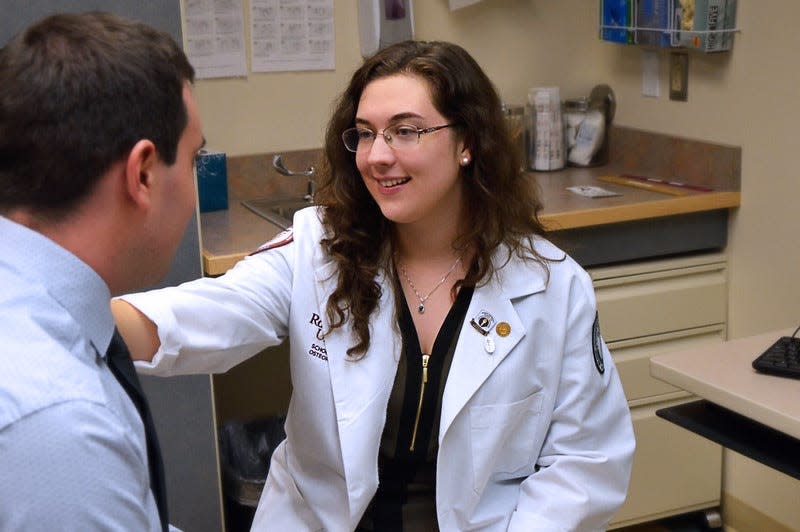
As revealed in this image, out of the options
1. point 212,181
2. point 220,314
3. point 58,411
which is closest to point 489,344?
point 220,314

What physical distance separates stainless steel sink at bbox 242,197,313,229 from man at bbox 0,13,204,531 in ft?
5.78

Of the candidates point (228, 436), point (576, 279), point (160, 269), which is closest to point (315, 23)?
point (228, 436)

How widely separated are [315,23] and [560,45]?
82cm

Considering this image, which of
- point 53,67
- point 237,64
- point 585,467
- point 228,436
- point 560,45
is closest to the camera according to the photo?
point 53,67

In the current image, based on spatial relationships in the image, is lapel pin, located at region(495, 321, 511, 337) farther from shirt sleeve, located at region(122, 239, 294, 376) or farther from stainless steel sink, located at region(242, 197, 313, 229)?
stainless steel sink, located at region(242, 197, 313, 229)

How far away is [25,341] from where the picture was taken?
0.94 m

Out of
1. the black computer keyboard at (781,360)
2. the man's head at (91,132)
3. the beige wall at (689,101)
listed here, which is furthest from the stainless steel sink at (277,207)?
the man's head at (91,132)

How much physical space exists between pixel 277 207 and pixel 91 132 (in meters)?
2.04

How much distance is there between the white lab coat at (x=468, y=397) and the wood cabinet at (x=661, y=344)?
1079 millimetres

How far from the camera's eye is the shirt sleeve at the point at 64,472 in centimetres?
88

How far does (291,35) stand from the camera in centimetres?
315

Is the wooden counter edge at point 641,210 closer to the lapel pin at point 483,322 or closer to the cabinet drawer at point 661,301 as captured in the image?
the cabinet drawer at point 661,301

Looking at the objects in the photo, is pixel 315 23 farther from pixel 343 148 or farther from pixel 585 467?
pixel 585 467

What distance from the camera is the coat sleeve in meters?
1.76
